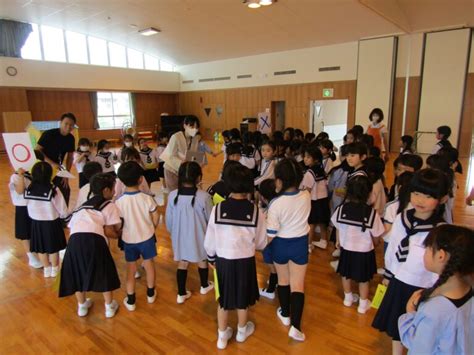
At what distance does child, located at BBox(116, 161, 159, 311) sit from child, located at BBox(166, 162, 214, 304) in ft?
0.54

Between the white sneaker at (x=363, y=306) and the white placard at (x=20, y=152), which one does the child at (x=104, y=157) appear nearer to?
the white placard at (x=20, y=152)

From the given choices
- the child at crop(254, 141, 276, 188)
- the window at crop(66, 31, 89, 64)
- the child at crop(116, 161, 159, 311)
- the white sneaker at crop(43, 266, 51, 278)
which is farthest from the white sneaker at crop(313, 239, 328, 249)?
the window at crop(66, 31, 89, 64)

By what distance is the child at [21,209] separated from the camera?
2.92 meters

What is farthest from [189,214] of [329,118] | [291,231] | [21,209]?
[329,118]

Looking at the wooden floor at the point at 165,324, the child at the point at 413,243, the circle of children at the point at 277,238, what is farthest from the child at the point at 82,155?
the child at the point at 413,243

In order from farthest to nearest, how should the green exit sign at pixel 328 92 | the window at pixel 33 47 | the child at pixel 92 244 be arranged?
1. the window at pixel 33 47
2. the green exit sign at pixel 328 92
3. the child at pixel 92 244

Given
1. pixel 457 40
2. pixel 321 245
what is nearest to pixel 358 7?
pixel 457 40

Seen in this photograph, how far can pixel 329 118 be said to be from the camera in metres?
14.6

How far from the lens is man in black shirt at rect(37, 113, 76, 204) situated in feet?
12.0

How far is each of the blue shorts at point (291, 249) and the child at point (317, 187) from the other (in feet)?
4.12

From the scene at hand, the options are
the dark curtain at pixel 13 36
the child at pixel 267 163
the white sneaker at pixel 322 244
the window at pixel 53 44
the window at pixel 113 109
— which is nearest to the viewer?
the white sneaker at pixel 322 244

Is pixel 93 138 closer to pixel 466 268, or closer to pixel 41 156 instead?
pixel 41 156

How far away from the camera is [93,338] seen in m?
2.23

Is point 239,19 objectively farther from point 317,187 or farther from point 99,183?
point 99,183
